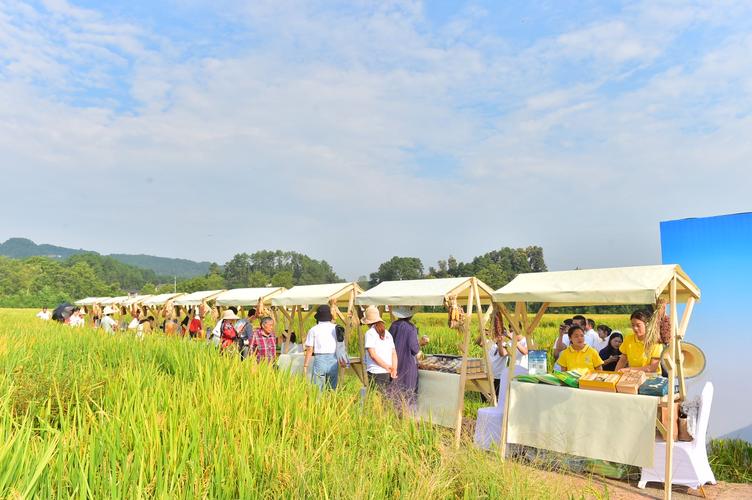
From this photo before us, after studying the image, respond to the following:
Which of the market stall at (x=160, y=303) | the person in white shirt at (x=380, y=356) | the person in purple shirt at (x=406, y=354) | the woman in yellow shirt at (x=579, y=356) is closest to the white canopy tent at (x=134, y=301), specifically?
the market stall at (x=160, y=303)

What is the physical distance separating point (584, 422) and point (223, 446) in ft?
12.6

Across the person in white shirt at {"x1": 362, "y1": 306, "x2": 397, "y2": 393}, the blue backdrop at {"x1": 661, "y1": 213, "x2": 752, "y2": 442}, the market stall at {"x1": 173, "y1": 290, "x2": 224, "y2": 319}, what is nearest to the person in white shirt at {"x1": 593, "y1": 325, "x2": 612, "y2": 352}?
the blue backdrop at {"x1": 661, "y1": 213, "x2": 752, "y2": 442}

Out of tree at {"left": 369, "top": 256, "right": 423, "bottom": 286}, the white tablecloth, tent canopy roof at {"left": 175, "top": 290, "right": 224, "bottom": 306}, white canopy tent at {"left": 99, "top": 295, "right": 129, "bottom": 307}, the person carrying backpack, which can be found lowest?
the white tablecloth

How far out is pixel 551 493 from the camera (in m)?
3.73

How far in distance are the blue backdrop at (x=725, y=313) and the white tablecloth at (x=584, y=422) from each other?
2497 millimetres

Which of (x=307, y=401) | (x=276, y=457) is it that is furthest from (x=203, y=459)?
(x=307, y=401)

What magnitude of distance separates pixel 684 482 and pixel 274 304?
926cm

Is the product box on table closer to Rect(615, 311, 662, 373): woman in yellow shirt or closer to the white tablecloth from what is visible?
the white tablecloth

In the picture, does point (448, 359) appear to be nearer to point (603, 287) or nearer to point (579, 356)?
point (579, 356)

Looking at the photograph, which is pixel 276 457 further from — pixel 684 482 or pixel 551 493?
pixel 684 482

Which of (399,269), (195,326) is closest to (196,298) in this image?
(195,326)

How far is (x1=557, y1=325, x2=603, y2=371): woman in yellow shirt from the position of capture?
723cm

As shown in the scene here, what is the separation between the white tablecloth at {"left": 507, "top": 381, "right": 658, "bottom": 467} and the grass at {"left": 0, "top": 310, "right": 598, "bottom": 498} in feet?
5.75

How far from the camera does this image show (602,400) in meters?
5.83
